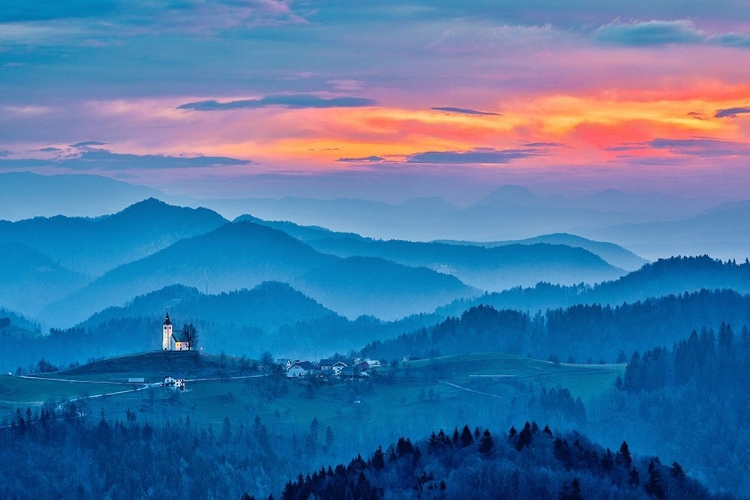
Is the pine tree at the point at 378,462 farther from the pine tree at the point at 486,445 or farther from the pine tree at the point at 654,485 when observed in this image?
the pine tree at the point at 654,485

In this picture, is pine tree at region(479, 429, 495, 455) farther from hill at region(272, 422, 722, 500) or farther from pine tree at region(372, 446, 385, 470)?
pine tree at region(372, 446, 385, 470)

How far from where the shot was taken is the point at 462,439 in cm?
17888

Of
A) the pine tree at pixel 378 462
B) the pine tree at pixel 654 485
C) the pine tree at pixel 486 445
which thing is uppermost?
the pine tree at pixel 486 445

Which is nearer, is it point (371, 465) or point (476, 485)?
point (476, 485)

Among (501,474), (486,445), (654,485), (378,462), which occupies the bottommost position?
(654,485)

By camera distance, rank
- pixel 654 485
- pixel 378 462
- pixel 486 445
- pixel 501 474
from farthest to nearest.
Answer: pixel 378 462
pixel 486 445
pixel 654 485
pixel 501 474

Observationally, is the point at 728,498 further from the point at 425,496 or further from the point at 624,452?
the point at 425,496

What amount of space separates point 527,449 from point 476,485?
13.7 meters

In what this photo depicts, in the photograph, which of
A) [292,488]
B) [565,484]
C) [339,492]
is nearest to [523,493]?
[565,484]

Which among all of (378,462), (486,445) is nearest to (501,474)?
(486,445)

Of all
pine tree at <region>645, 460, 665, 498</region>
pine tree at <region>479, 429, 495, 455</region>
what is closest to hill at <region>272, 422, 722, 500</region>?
pine tree at <region>479, 429, 495, 455</region>

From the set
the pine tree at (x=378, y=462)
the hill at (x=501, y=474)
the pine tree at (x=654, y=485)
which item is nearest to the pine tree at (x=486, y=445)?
the hill at (x=501, y=474)

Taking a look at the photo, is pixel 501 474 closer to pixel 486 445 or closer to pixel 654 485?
pixel 486 445

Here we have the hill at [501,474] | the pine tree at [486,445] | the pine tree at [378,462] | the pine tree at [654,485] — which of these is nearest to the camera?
the hill at [501,474]
